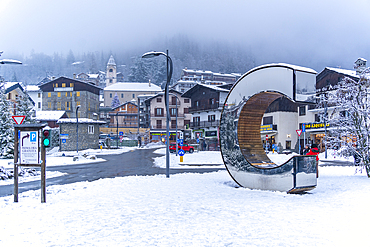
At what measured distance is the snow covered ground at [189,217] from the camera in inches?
228

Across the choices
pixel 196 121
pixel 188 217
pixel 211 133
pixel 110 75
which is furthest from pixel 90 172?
pixel 110 75

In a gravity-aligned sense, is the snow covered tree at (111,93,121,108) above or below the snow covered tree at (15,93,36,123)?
above

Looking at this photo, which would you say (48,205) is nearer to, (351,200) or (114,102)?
(351,200)

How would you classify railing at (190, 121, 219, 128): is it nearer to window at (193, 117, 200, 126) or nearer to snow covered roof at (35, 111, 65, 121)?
window at (193, 117, 200, 126)

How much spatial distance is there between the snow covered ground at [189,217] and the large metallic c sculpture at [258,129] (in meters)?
0.58

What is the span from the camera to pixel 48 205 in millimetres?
9000

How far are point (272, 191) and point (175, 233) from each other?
5496 millimetres

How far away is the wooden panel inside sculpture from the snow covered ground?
5.51 ft

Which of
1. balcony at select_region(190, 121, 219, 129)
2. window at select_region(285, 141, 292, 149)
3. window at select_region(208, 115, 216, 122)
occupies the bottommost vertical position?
window at select_region(285, 141, 292, 149)

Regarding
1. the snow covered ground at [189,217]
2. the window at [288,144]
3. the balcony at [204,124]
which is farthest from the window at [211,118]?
the snow covered ground at [189,217]

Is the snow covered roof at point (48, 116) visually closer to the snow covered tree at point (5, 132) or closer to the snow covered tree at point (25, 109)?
the snow covered tree at point (25, 109)

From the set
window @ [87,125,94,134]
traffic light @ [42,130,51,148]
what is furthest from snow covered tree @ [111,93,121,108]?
traffic light @ [42,130,51,148]

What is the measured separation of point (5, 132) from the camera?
31719mm

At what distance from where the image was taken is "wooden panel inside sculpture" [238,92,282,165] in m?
12.0
